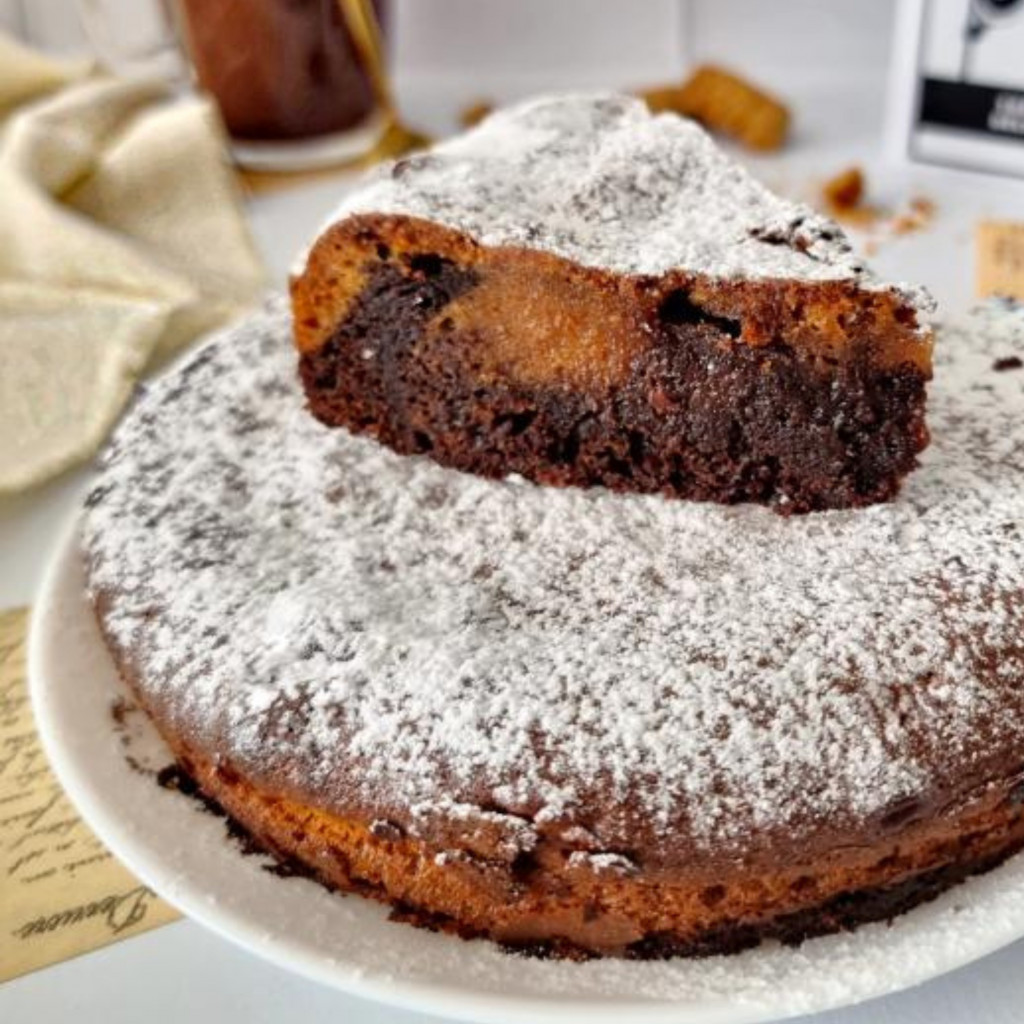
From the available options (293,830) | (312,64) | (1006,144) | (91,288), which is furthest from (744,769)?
(312,64)

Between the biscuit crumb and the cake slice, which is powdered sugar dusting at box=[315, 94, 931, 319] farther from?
the biscuit crumb

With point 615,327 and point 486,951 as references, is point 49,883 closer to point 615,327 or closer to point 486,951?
point 486,951

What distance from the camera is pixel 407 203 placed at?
1.25 meters

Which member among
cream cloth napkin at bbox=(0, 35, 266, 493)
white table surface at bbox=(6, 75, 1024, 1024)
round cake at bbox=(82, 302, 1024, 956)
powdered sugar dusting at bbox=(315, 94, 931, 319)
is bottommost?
white table surface at bbox=(6, 75, 1024, 1024)

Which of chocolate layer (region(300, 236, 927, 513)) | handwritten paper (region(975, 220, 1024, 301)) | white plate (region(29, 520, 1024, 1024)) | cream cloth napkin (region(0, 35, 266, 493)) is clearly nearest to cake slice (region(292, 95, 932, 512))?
chocolate layer (region(300, 236, 927, 513))

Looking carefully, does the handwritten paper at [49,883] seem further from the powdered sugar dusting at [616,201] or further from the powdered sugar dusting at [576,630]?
the powdered sugar dusting at [616,201]

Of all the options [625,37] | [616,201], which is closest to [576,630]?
[616,201]

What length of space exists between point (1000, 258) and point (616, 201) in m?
0.93

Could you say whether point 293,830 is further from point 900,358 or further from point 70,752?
point 900,358

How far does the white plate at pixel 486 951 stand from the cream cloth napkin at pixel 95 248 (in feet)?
2.52

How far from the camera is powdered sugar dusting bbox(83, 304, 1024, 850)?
907 mm

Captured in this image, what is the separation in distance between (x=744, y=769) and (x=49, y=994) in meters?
0.58

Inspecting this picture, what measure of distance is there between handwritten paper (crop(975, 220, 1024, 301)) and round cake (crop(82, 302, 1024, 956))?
0.75 metres

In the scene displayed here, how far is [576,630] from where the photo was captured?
101cm
